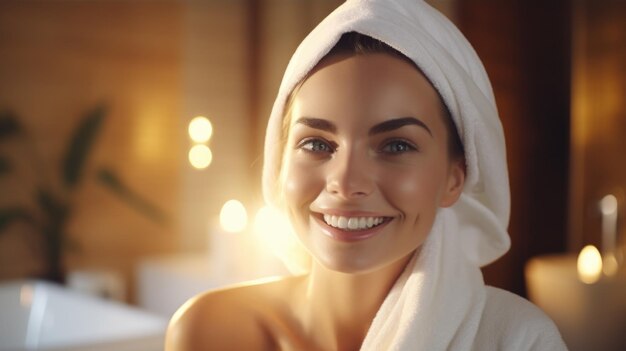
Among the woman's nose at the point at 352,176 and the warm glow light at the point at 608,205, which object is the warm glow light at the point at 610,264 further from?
the woman's nose at the point at 352,176

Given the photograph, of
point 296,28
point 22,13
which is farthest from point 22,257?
point 296,28

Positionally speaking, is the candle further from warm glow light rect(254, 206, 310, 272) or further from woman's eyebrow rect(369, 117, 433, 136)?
woman's eyebrow rect(369, 117, 433, 136)

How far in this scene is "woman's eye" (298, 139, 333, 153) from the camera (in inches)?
23.1

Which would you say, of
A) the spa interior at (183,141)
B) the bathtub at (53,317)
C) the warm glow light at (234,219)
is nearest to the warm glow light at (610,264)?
the spa interior at (183,141)

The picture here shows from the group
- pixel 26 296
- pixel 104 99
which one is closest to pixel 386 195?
pixel 26 296

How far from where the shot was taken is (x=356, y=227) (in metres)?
0.57

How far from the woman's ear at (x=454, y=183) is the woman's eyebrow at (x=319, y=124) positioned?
13 cm

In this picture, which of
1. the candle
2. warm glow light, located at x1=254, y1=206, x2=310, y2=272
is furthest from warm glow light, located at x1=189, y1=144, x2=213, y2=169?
warm glow light, located at x1=254, y1=206, x2=310, y2=272

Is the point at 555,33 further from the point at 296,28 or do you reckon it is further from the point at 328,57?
the point at 328,57

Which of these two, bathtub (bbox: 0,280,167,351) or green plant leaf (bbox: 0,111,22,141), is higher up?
→ green plant leaf (bbox: 0,111,22,141)

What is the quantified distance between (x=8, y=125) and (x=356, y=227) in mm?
2158

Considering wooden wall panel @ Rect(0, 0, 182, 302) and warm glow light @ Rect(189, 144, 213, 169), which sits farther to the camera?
warm glow light @ Rect(189, 144, 213, 169)

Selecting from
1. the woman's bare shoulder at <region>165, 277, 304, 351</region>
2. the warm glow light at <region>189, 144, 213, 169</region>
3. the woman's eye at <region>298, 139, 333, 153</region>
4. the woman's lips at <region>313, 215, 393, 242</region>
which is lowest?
the woman's bare shoulder at <region>165, 277, 304, 351</region>

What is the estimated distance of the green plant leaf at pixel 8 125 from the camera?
2398 mm
